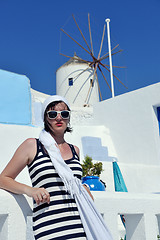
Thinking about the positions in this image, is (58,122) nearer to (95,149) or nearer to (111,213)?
(111,213)

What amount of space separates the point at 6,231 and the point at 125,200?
0.82 metres

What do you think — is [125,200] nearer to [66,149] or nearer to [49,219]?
[66,149]

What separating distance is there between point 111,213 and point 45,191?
0.72 meters

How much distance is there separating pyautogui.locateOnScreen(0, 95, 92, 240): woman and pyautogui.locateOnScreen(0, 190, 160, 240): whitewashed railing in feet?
0.38

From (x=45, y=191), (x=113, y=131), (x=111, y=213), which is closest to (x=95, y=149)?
(x=113, y=131)

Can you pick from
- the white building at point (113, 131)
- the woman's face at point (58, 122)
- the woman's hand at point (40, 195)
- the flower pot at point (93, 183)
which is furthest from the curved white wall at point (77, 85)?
the woman's hand at point (40, 195)

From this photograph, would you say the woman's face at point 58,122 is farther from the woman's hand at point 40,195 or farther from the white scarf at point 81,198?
the woman's hand at point 40,195

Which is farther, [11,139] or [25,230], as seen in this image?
[11,139]

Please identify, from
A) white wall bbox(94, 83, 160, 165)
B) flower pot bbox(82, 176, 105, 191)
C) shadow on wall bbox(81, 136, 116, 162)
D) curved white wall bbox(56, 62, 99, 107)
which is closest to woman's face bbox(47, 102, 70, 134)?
flower pot bbox(82, 176, 105, 191)

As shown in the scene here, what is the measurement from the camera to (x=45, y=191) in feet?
3.83

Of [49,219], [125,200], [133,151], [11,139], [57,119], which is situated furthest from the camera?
[133,151]

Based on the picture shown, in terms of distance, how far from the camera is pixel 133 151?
8.42 m

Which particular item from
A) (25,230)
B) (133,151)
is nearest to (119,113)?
(133,151)

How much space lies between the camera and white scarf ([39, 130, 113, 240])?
1210 mm
